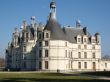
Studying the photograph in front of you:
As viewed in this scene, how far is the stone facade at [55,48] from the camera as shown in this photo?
182 feet

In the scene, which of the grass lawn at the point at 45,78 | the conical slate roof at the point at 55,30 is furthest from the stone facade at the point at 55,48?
the grass lawn at the point at 45,78

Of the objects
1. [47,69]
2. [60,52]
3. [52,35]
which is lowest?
[47,69]

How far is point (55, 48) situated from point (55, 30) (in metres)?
3.71

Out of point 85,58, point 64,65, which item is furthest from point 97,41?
point 64,65

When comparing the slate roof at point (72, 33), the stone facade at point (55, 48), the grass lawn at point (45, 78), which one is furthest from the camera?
the slate roof at point (72, 33)

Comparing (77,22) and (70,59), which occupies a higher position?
(77,22)

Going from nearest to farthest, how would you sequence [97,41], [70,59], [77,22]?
[70,59], [97,41], [77,22]

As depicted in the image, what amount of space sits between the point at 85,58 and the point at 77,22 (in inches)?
466

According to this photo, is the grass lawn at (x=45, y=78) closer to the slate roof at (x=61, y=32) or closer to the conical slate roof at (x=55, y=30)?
the conical slate roof at (x=55, y=30)

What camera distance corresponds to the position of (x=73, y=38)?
62.2 m

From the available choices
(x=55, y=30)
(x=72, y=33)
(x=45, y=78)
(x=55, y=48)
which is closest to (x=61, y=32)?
(x=55, y=30)

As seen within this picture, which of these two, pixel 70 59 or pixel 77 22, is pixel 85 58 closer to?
pixel 70 59

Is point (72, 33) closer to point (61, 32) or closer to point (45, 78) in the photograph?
point (61, 32)

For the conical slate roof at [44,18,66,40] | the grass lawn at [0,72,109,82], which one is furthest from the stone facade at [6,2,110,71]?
the grass lawn at [0,72,109,82]
